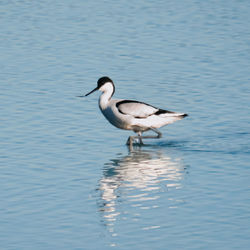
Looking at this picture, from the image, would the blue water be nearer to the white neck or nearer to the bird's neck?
the bird's neck

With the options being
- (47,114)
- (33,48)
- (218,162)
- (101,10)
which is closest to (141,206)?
(218,162)

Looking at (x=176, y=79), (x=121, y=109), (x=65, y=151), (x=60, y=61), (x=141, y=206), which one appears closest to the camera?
(x=141, y=206)

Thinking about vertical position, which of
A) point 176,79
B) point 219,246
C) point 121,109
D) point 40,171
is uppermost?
point 176,79

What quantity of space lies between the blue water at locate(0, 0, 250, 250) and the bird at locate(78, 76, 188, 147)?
1.23 ft

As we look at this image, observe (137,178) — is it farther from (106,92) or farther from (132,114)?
(106,92)

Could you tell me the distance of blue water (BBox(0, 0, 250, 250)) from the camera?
12.3 metres

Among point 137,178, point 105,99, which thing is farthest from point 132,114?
point 137,178

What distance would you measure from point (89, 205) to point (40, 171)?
7.24 feet

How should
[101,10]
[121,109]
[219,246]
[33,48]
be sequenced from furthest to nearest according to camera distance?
[101,10]
[33,48]
[121,109]
[219,246]

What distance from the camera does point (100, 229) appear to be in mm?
12195

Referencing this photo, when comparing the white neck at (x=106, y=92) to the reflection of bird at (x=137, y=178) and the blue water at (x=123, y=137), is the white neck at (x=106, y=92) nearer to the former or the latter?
the blue water at (x=123, y=137)

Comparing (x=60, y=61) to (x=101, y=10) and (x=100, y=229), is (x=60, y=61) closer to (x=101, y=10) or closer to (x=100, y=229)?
(x=101, y=10)

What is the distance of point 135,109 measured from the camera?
18062mm

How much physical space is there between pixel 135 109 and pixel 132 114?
0.62 feet
